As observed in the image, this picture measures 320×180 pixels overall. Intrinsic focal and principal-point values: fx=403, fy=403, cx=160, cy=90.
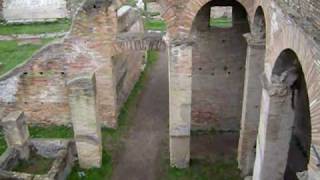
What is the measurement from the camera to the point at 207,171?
12211 mm

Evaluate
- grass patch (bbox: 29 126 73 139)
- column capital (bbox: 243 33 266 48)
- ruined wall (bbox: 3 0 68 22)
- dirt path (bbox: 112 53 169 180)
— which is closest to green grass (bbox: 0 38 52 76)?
ruined wall (bbox: 3 0 68 22)

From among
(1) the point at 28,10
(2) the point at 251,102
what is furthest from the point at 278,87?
(1) the point at 28,10

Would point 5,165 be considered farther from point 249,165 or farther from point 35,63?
point 249,165

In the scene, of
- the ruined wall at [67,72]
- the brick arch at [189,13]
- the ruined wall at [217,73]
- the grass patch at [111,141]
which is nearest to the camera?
the brick arch at [189,13]

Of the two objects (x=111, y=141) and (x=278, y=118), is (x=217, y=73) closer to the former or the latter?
(x=111, y=141)

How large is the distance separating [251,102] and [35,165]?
665cm

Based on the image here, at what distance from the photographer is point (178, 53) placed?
36.3 feet

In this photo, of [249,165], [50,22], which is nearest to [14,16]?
[50,22]

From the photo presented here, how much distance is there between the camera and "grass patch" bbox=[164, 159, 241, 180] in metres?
12.0

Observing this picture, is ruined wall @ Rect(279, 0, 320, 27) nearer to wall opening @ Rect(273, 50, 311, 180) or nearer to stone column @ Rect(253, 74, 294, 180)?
stone column @ Rect(253, 74, 294, 180)

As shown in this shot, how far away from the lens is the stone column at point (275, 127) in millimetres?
8336

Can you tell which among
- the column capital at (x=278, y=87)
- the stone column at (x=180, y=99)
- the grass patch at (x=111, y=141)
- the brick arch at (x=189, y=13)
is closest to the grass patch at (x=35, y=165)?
the grass patch at (x=111, y=141)

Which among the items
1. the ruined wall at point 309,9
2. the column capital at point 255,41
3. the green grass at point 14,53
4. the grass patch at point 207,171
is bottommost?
the grass patch at point 207,171

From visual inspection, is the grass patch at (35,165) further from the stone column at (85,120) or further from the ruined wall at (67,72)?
the ruined wall at (67,72)
